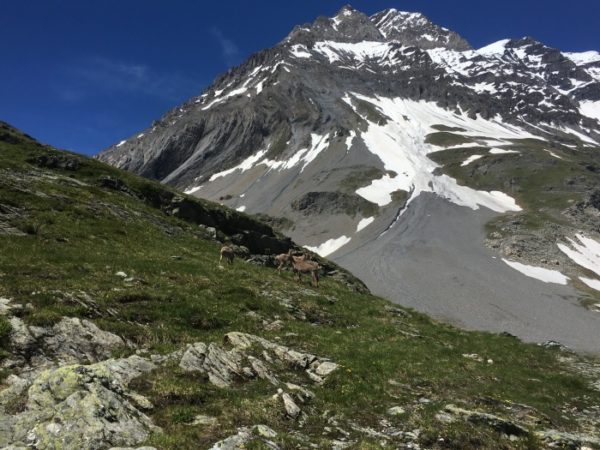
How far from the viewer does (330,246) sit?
154875 millimetres

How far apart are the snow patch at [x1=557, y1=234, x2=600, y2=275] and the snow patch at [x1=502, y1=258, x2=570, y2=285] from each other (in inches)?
522

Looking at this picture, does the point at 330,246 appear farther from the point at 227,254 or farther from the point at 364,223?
the point at 227,254

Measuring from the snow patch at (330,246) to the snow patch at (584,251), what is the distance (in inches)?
2654

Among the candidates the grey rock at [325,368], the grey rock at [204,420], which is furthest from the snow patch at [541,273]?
the grey rock at [204,420]

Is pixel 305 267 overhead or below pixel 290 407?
overhead

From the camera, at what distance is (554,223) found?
484ft

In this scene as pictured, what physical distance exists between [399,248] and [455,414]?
121 m

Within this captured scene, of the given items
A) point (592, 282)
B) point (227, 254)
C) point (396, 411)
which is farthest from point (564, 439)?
point (592, 282)

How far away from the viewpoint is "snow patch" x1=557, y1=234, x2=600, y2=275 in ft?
412

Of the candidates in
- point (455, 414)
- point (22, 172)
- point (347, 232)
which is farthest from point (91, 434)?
point (347, 232)

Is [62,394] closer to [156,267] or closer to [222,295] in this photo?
[222,295]

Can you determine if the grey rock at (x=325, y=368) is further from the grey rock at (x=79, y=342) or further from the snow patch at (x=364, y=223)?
the snow patch at (x=364, y=223)

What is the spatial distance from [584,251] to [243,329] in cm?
14455

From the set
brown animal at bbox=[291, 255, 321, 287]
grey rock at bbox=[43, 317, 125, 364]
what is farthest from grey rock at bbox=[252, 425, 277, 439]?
brown animal at bbox=[291, 255, 321, 287]
